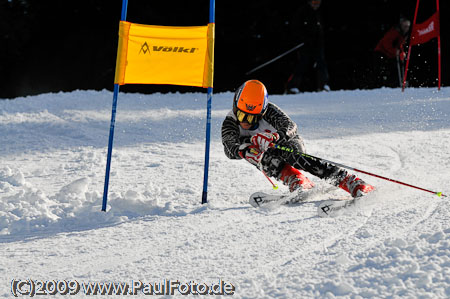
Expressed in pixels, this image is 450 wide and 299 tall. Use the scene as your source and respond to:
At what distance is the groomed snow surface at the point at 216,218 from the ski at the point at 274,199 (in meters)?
0.09

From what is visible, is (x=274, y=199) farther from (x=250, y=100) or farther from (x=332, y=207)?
(x=250, y=100)

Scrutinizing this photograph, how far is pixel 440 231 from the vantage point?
3.23m

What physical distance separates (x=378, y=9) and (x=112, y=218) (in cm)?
1325

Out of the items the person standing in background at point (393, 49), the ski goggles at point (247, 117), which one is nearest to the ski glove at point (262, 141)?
the ski goggles at point (247, 117)

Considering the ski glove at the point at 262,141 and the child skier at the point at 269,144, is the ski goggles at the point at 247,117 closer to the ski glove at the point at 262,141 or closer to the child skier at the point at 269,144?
the child skier at the point at 269,144

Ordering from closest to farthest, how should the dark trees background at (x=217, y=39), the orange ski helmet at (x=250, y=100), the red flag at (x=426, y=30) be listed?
the orange ski helmet at (x=250, y=100)
the red flag at (x=426, y=30)
the dark trees background at (x=217, y=39)

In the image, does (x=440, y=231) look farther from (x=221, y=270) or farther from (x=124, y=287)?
(x=124, y=287)

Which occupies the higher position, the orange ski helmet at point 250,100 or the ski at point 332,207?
the orange ski helmet at point 250,100

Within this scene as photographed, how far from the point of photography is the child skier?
4.43 metres

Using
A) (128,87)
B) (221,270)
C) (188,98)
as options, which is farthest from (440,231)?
(128,87)

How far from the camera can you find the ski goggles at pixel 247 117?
4.75 meters

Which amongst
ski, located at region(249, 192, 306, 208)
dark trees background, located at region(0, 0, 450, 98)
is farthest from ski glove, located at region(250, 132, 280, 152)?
dark trees background, located at region(0, 0, 450, 98)

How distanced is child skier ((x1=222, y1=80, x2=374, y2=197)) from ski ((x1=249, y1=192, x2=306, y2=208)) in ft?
0.31

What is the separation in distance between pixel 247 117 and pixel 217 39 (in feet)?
38.3
